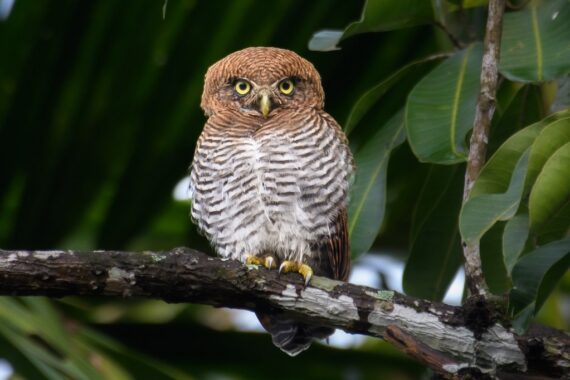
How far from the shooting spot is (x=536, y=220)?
3127 millimetres

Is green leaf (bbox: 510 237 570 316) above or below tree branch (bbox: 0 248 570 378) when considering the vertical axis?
above

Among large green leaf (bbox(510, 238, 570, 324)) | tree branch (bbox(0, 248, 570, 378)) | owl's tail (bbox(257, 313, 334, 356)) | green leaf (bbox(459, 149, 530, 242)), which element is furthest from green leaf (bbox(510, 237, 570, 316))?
owl's tail (bbox(257, 313, 334, 356))

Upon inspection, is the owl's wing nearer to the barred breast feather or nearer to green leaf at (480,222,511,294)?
the barred breast feather

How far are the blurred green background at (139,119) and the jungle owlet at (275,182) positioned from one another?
5.7 inches

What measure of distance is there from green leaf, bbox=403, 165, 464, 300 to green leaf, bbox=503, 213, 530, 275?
3.21ft

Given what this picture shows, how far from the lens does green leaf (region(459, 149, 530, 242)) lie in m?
3.10

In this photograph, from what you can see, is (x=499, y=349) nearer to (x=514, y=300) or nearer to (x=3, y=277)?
(x=514, y=300)

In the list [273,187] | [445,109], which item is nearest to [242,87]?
[273,187]

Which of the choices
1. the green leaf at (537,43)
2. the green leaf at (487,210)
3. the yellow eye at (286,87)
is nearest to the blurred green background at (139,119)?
the yellow eye at (286,87)

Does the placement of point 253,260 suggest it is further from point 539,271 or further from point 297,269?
point 539,271

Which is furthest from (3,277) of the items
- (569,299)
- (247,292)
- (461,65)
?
(569,299)

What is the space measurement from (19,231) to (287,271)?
1.33 meters

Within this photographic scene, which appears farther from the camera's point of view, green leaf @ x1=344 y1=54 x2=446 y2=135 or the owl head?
the owl head

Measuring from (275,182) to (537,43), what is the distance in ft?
4.33
